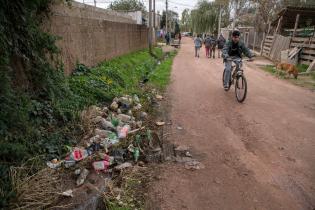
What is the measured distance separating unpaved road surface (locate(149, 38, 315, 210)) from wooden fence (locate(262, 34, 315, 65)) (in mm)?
7301

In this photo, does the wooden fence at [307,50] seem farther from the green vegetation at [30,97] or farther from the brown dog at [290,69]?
the green vegetation at [30,97]

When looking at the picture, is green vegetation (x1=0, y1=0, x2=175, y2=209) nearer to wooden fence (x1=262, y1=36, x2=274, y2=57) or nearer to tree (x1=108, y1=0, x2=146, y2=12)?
wooden fence (x1=262, y1=36, x2=274, y2=57)

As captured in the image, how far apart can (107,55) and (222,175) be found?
7492 millimetres

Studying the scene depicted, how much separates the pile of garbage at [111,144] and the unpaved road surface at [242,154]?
1.81 feet

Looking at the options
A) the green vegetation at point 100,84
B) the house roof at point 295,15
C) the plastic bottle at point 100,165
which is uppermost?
the house roof at point 295,15

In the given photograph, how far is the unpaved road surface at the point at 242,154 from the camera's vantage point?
11.3 feet

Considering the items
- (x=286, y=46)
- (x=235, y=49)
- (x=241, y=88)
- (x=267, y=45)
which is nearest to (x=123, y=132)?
(x=241, y=88)

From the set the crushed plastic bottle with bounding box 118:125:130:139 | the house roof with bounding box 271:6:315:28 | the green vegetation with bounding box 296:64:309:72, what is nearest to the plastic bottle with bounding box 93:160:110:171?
the crushed plastic bottle with bounding box 118:125:130:139

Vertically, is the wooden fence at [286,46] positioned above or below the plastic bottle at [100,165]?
above

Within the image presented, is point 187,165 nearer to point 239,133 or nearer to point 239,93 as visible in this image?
point 239,133

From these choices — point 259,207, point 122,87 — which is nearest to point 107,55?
point 122,87

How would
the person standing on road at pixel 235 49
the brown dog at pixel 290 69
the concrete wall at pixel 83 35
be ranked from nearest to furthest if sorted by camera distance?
the concrete wall at pixel 83 35, the person standing on road at pixel 235 49, the brown dog at pixel 290 69

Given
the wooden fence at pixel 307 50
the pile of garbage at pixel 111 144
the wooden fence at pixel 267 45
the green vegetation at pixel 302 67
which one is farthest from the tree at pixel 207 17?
the pile of garbage at pixel 111 144

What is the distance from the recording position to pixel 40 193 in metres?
3.20
